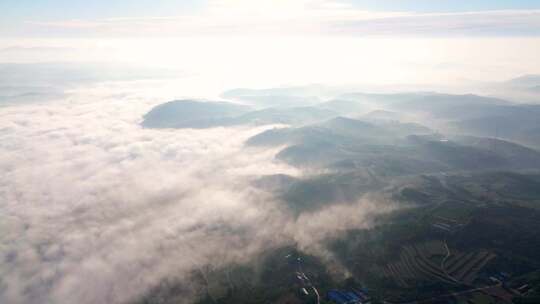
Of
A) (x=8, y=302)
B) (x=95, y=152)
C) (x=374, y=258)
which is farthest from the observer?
(x=95, y=152)

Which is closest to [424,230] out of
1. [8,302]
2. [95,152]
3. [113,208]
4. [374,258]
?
[374,258]

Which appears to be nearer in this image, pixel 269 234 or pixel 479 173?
pixel 269 234

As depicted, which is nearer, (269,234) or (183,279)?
(183,279)

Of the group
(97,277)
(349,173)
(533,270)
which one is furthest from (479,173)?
(97,277)

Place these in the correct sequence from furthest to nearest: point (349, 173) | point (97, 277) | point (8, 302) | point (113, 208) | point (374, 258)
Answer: point (349, 173) → point (113, 208) → point (374, 258) → point (97, 277) → point (8, 302)

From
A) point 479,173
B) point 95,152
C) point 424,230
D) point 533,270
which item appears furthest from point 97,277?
point 479,173

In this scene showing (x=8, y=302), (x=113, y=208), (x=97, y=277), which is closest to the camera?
(x=8, y=302)

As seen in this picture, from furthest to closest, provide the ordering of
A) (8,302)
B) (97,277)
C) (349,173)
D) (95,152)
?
(95,152) < (349,173) < (97,277) < (8,302)

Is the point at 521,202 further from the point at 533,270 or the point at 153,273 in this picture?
the point at 153,273

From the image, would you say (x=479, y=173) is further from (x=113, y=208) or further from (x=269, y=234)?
(x=113, y=208)
